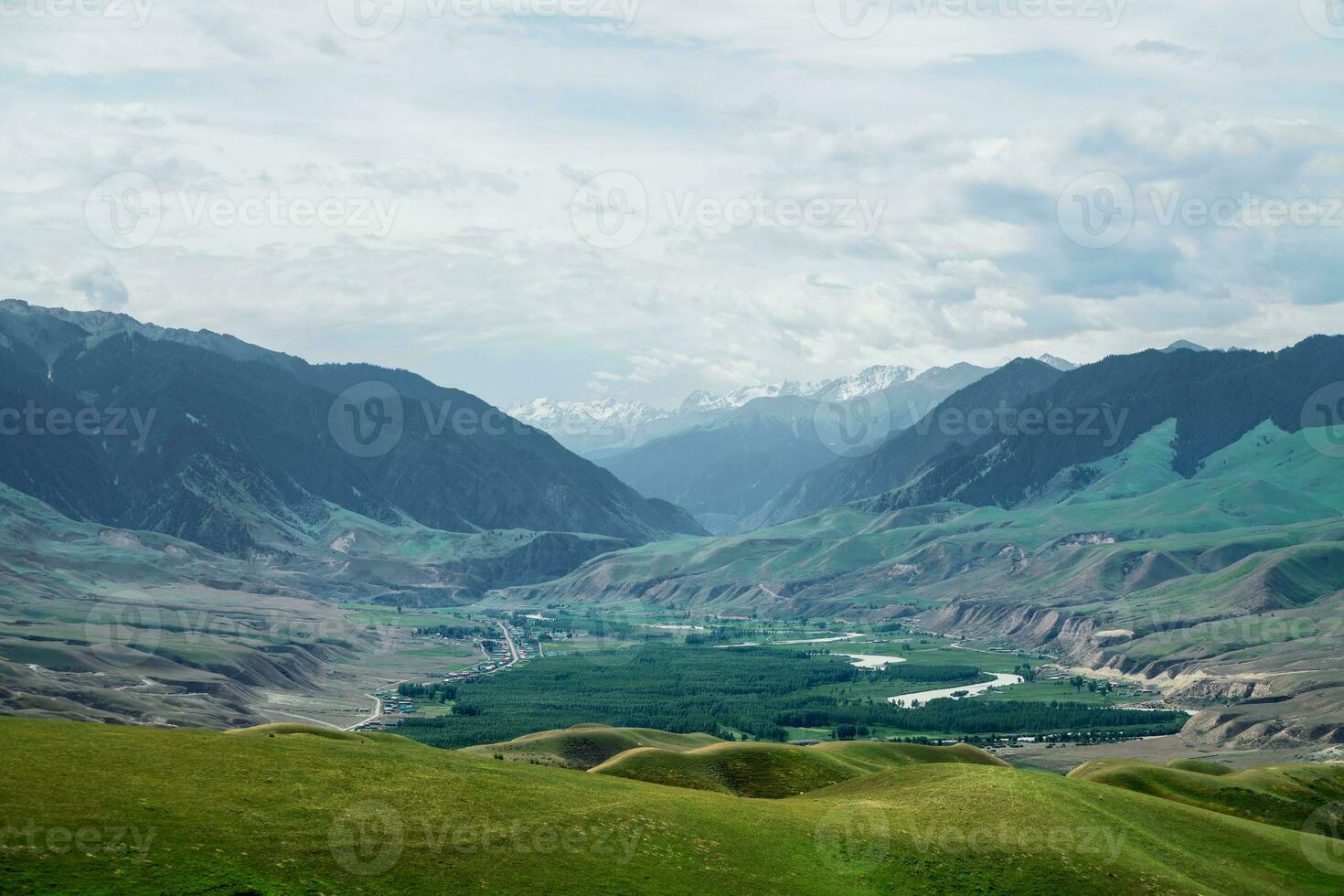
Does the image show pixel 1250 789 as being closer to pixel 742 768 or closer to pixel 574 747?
pixel 742 768

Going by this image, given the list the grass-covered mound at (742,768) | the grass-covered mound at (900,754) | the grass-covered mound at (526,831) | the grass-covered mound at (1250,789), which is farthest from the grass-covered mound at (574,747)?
the grass-covered mound at (1250,789)

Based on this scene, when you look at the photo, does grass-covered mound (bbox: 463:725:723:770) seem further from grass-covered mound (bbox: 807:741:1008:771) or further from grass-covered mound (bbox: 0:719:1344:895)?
grass-covered mound (bbox: 0:719:1344:895)

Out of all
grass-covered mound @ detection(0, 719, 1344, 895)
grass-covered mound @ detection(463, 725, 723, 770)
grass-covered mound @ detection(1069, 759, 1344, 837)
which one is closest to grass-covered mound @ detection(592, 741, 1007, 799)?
grass-covered mound @ detection(0, 719, 1344, 895)

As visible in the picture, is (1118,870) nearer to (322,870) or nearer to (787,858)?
(787,858)

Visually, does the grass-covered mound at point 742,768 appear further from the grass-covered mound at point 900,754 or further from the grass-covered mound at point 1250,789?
the grass-covered mound at point 1250,789

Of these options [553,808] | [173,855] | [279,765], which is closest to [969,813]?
[553,808]

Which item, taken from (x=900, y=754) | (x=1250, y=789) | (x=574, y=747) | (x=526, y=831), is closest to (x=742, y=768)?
(x=900, y=754)

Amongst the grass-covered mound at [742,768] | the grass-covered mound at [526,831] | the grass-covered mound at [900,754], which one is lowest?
the grass-covered mound at [900,754]
